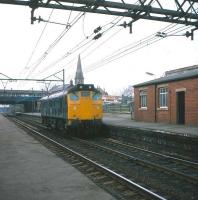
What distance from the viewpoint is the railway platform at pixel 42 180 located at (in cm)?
889

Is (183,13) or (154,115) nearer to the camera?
(183,13)

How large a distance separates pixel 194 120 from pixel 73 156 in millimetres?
11353

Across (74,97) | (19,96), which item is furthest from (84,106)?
(19,96)

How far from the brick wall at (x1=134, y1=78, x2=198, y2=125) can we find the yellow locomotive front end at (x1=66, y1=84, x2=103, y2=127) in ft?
17.0

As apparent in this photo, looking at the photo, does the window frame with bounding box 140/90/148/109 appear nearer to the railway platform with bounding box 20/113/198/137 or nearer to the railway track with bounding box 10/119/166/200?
the railway platform with bounding box 20/113/198/137

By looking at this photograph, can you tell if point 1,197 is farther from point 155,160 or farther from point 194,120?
point 194,120

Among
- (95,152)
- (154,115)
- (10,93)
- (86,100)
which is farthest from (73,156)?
(10,93)

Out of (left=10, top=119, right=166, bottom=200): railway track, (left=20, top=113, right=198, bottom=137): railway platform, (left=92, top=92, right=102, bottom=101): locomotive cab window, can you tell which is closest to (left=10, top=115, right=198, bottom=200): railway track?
(left=10, top=119, right=166, bottom=200): railway track

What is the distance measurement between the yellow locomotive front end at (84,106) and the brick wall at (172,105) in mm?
5194

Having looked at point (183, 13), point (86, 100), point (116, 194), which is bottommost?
point (116, 194)

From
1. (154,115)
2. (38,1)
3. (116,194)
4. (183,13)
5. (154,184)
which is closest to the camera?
(116,194)

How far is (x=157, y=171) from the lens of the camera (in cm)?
1251

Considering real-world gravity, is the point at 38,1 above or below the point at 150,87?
above

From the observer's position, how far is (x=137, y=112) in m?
34.3
